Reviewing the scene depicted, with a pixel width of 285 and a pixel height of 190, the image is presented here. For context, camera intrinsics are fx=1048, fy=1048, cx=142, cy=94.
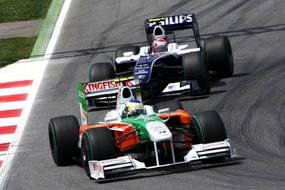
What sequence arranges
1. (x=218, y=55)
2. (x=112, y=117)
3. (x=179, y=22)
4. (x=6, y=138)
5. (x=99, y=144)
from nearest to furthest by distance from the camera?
1. (x=99, y=144)
2. (x=112, y=117)
3. (x=6, y=138)
4. (x=218, y=55)
5. (x=179, y=22)

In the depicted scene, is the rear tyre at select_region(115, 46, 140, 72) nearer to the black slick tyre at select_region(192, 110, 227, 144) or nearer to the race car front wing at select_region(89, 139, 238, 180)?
the black slick tyre at select_region(192, 110, 227, 144)

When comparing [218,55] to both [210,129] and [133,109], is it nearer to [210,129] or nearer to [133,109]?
→ [133,109]

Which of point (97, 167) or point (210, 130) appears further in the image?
point (210, 130)

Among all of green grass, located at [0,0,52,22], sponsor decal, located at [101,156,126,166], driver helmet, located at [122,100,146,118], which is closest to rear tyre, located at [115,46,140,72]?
driver helmet, located at [122,100,146,118]

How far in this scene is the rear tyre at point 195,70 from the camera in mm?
21391

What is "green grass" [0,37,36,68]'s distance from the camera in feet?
89.4

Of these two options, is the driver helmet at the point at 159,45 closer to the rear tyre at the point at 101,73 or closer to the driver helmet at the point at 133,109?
the rear tyre at the point at 101,73

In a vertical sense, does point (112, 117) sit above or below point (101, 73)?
below

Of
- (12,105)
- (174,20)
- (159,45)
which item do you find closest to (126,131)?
(159,45)

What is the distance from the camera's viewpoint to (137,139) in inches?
635

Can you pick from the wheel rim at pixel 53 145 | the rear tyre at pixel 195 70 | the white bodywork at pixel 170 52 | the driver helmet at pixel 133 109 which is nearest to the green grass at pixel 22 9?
the white bodywork at pixel 170 52

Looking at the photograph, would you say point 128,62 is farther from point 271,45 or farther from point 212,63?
point 271,45

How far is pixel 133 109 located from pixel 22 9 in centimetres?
1568

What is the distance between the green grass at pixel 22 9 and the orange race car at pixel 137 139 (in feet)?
45.5
